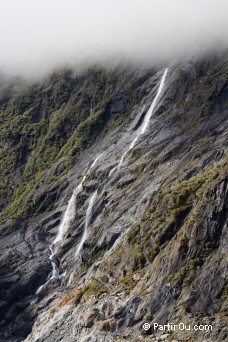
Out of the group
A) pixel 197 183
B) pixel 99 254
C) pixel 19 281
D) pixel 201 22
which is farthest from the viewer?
pixel 201 22

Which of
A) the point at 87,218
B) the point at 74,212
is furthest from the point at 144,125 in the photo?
the point at 87,218

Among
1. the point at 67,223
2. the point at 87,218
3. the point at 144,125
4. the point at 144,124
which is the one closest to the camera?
the point at 87,218

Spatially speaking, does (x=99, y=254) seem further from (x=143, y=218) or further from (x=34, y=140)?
(x=34, y=140)

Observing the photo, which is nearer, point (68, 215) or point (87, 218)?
point (87, 218)

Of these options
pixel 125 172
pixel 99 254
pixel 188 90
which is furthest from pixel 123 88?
pixel 99 254

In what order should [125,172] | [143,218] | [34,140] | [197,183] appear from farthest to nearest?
[34,140]
[125,172]
[143,218]
[197,183]

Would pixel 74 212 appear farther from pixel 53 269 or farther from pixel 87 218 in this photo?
pixel 53 269

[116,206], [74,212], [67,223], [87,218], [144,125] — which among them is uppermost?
[144,125]

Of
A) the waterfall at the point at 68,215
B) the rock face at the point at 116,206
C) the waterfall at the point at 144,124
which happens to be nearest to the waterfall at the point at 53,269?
the rock face at the point at 116,206

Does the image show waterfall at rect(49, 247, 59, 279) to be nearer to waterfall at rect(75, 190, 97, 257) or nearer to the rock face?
the rock face
